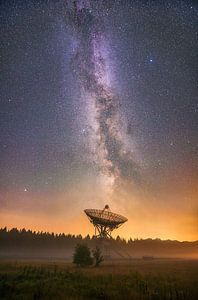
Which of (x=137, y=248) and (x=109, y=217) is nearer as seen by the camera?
(x=109, y=217)

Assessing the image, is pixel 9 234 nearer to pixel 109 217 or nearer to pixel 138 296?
pixel 109 217

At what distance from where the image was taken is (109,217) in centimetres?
5769

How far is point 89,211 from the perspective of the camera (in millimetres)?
56250

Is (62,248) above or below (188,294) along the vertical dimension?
above

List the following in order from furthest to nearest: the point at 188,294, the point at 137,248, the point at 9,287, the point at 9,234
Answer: the point at 137,248, the point at 9,234, the point at 9,287, the point at 188,294

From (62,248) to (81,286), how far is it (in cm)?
14122

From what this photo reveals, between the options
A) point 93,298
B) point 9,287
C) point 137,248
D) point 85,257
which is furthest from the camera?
point 137,248

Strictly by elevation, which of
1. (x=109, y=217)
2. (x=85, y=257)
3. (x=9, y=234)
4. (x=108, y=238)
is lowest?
(x=85, y=257)

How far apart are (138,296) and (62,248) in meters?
146

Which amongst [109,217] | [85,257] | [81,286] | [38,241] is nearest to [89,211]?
[109,217]

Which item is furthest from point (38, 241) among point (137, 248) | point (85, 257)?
point (85, 257)

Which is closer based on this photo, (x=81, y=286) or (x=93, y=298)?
(x=93, y=298)

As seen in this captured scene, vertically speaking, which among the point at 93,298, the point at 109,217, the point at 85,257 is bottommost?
the point at 93,298

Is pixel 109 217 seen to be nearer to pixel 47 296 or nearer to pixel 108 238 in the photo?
pixel 108 238
